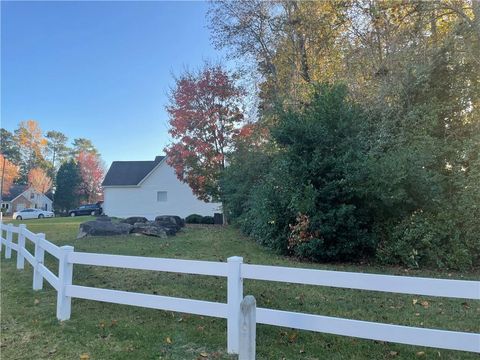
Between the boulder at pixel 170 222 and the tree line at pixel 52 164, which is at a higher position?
the tree line at pixel 52 164

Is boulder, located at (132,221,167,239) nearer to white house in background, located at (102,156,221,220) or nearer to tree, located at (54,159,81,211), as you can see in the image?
white house in background, located at (102,156,221,220)

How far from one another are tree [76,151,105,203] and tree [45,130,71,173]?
1106cm

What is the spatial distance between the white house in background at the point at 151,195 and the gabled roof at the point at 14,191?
36903mm

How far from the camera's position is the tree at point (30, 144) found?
60.2 m

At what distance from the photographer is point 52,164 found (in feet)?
226

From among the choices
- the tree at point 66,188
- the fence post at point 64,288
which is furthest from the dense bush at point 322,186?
the tree at point 66,188

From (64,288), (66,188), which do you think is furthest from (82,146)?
(64,288)

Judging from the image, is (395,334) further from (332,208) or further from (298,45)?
(298,45)

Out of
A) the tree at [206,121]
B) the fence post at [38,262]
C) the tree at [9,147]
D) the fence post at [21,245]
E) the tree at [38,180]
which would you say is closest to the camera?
the fence post at [38,262]

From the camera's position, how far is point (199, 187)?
2091 centimetres

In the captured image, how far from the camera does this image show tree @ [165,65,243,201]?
20172mm

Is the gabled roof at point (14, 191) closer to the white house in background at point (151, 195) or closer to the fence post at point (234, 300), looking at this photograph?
the white house in background at point (151, 195)

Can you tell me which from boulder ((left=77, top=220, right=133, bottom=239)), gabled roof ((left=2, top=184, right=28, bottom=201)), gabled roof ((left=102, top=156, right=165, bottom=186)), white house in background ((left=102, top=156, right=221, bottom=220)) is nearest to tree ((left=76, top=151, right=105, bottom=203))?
gabled roof ((left=2, top=184, right=28, bottom=201))

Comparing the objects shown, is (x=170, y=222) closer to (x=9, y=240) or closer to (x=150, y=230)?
(x=150, y=230)
